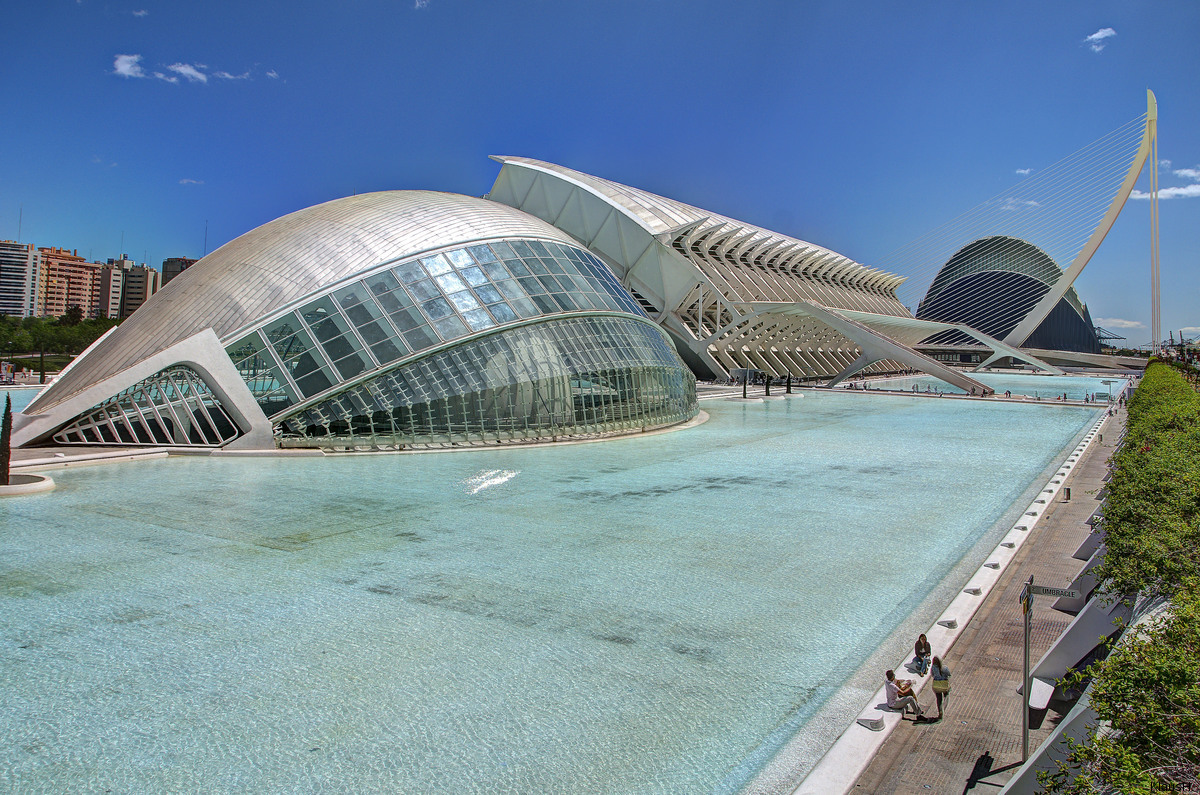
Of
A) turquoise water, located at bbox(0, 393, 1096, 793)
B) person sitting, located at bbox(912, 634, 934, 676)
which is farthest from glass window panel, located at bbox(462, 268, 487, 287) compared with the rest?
person sitting, located at bbox(912, 634, 934, 676)

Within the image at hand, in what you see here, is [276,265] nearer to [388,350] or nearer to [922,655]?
[388,350]

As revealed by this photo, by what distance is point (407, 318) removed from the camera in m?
22.6

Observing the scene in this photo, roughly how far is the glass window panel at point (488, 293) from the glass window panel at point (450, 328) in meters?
1.45

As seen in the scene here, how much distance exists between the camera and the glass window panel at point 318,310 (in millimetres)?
22062

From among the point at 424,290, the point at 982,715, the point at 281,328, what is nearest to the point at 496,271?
the point at 424,290

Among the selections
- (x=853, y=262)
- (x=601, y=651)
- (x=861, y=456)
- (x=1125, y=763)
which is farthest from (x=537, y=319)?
(x=853, y=262)

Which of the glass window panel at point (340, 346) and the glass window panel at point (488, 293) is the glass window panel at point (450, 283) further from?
the glass window panel at point (340, 346)

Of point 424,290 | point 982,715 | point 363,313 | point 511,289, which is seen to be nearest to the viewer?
point 982,715

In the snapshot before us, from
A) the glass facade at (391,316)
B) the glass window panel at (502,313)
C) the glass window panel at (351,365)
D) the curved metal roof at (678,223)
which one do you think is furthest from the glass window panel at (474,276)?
the curved metal roof at (678,223)

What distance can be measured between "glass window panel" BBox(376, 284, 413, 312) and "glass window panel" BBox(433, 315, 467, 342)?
1145mm

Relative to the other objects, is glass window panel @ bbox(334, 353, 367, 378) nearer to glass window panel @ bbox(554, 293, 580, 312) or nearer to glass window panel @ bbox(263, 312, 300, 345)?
glass window panel @ bbox(263, 312, 300, 345)

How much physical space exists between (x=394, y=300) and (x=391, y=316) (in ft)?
2.06

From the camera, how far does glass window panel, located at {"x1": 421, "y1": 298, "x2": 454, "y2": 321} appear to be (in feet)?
74.8

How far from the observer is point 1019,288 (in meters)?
120
